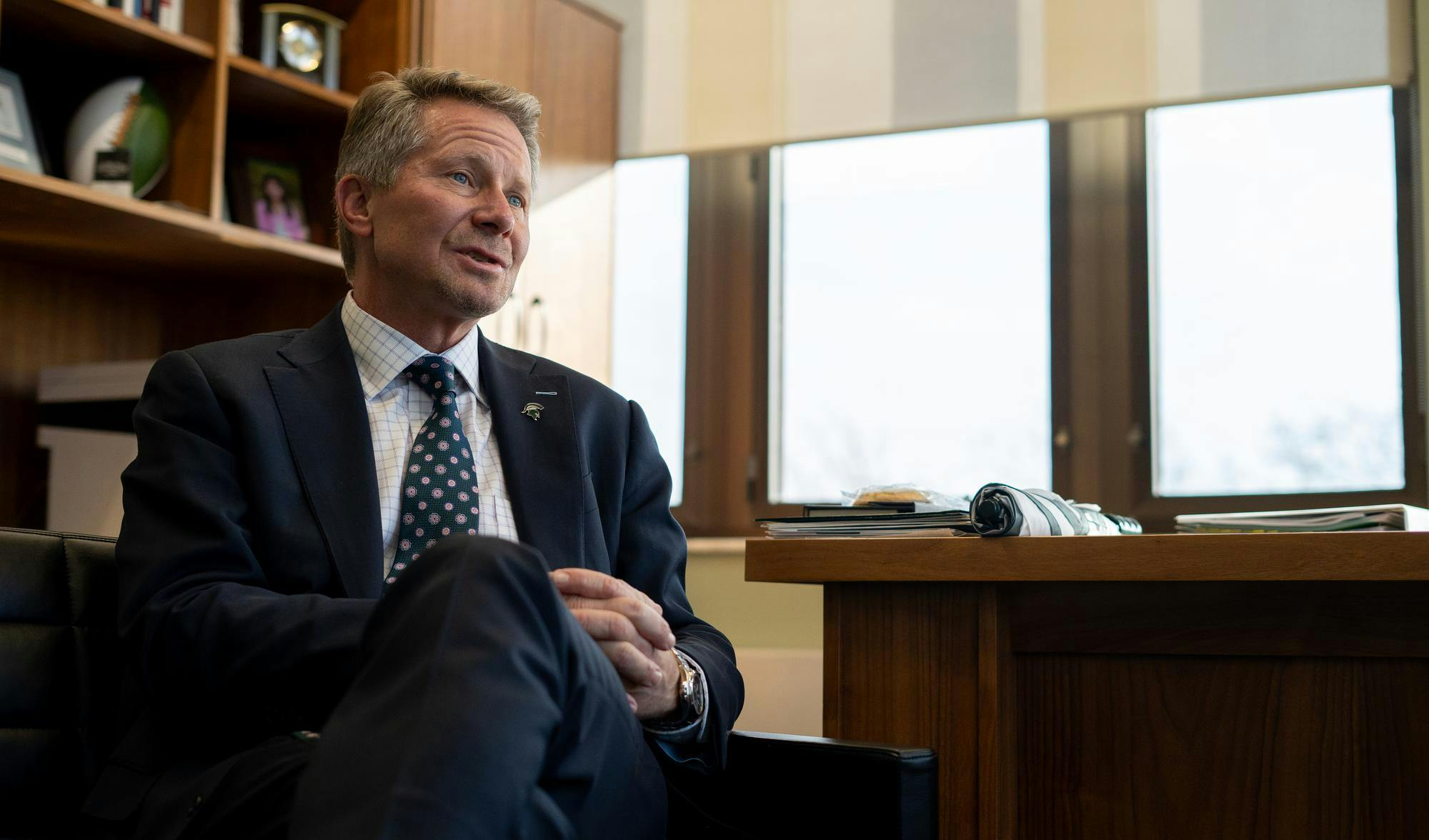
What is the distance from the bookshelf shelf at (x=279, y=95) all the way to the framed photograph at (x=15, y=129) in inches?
16.8

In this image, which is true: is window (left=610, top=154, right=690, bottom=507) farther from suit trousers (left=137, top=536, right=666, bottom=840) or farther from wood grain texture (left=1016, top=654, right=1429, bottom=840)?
suit trousers (left=137, top=536, right=666, bottom=840)

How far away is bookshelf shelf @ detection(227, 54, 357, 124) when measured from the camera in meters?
2.95

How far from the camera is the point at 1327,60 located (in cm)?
299

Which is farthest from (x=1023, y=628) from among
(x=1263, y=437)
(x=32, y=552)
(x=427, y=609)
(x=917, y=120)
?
(x=917, y=120)

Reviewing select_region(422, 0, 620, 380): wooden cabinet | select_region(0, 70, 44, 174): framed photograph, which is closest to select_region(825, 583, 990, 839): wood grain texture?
select_region(422, 0, 620, 380): wooden cabinet

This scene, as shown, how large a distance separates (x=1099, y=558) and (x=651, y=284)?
7.78 ft

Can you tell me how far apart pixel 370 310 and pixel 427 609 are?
0.90 meters

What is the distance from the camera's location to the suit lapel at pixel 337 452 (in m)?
1.46

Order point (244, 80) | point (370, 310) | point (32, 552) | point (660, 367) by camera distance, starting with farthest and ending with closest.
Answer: point (660, 367), point (244, 80), point (370, 310), point (32, 552)

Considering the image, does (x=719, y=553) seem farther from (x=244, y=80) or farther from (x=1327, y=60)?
(x=1327, y=60)

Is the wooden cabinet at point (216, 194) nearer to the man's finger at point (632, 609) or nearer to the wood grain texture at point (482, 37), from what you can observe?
the wood grain texture at point (482, 37)

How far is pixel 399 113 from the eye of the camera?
1.82 meters

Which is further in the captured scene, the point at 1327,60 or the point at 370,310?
the point at 1327,60

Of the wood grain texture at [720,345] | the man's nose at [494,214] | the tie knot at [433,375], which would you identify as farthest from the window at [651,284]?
the tie knot at [433,375]
